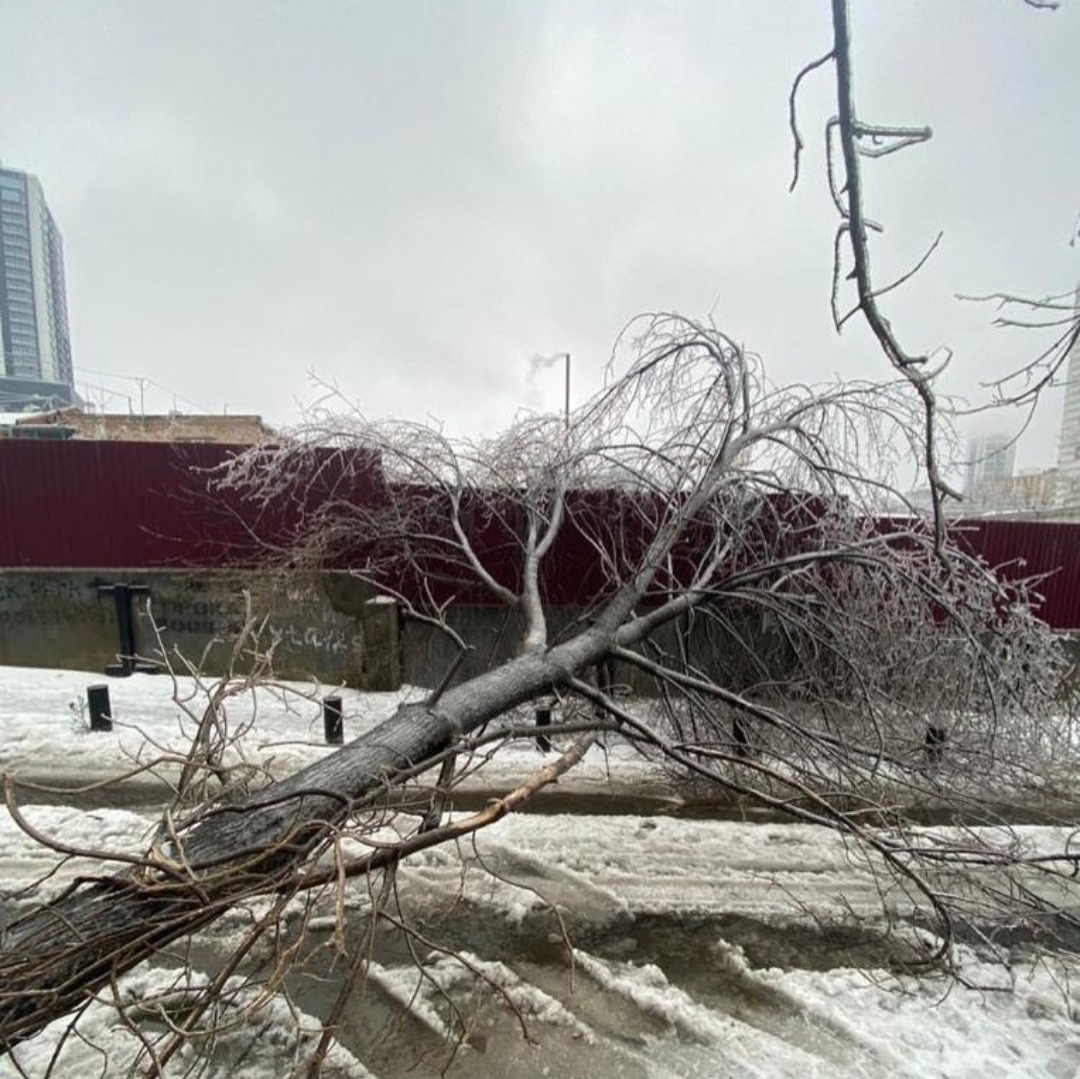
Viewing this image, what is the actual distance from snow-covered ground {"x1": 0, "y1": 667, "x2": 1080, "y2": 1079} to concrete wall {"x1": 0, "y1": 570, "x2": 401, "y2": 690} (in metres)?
2.95

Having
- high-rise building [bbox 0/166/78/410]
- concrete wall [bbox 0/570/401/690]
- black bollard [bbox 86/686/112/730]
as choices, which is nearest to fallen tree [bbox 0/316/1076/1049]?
concrete wall [bbox 0/570/401/690]

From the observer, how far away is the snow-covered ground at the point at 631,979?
2408mm

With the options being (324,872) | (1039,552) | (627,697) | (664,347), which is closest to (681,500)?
(664,347)

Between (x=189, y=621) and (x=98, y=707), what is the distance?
2.08 meters

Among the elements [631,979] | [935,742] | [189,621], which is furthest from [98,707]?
[935,742]

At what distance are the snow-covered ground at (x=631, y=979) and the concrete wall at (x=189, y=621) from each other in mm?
2950

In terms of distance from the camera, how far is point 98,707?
18.3 ft

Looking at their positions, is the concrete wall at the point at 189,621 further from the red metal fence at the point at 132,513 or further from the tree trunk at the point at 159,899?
the tree trunk at the point at 159,899

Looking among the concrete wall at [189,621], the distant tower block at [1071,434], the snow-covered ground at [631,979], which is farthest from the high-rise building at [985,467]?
the concrete wall at [189,621]

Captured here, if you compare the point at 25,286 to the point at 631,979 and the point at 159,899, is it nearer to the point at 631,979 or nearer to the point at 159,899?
the point at 159,899

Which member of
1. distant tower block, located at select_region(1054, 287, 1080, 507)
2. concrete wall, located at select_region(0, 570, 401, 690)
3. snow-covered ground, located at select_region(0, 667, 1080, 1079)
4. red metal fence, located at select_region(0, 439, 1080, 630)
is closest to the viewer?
snow-covered ground, located at select_region(0, 667, 1080, 1079)

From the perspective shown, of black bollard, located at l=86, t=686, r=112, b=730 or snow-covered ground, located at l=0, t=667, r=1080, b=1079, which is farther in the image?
black bollard, located at l=86, t=686, r=112, b=730

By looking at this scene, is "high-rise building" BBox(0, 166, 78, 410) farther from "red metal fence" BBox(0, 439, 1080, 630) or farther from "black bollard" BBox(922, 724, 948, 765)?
"black bollard" BBox(922, 724, 948, 765)

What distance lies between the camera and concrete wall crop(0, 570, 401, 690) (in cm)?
713
